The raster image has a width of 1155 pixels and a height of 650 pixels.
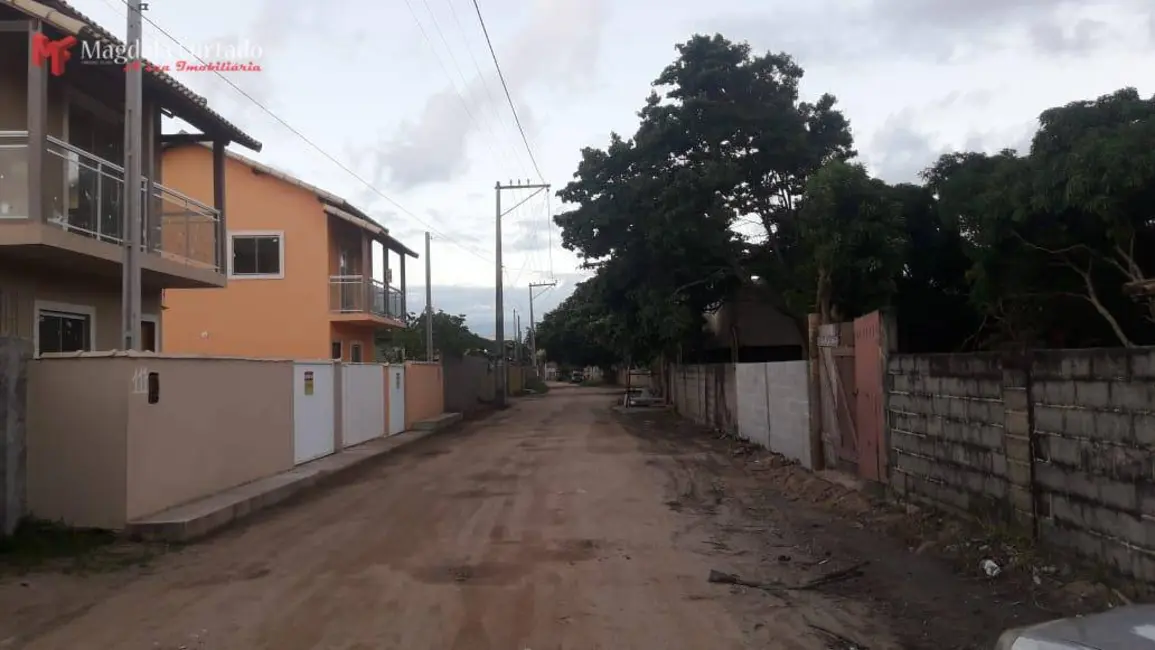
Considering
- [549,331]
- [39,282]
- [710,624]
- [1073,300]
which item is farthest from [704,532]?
[549,331]

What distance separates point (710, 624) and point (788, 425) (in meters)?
11.0

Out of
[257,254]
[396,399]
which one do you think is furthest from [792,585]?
[257,254]

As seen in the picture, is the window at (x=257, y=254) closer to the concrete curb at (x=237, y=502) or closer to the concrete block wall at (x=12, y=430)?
the concrete curb at (x=237, y=502)

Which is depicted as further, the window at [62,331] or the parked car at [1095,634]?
the window at [62,331]

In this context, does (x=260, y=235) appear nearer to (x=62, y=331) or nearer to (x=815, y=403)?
(x=62, y=331)

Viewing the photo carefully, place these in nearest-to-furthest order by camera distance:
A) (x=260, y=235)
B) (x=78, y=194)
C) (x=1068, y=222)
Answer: (x=78, y=194)
(x=1068, y=222)
(x=260, y=235)

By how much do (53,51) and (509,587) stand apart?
33.0 feet

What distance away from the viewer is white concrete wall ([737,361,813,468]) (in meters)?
16.0

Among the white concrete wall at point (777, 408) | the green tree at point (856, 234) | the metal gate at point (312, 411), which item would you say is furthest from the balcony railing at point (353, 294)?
the green tree at point (856, 234)

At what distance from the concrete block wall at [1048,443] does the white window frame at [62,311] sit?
11.5m

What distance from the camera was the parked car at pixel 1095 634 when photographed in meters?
2.98

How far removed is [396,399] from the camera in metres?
26.5

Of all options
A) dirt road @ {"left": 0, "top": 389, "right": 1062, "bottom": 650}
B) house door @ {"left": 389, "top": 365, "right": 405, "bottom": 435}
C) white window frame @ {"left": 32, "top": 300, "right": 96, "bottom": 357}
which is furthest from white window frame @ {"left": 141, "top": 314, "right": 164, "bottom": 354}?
house door @ {"left": 389, "top": 365, "right": 405, "bottom": 435}

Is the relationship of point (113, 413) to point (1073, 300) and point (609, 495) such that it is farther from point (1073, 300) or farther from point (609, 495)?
point (1073, 300)
